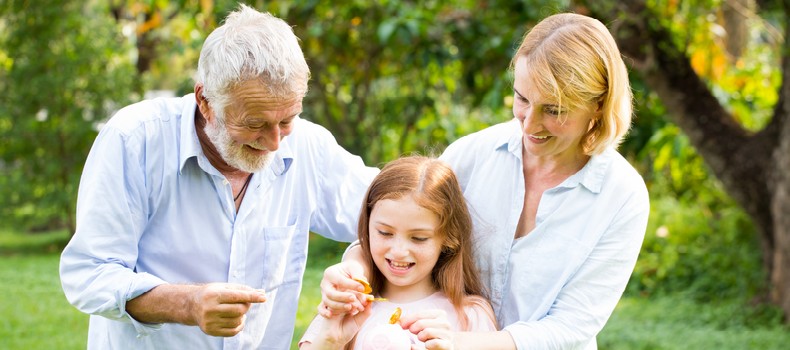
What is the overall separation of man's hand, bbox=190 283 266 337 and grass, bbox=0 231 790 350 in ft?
12.9

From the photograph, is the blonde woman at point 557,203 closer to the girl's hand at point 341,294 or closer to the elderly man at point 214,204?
the girl's hand at point 341,294

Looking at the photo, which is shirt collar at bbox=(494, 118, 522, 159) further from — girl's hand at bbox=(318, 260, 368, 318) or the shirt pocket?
the shirt pocket

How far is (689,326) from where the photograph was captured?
23.7 feet

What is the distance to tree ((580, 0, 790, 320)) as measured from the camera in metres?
6.59

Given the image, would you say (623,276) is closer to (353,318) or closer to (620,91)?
(620,91)

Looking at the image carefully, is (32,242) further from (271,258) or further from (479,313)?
(479,313)

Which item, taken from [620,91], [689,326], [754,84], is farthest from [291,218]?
[754,84]

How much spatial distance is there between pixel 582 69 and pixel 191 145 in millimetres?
1171

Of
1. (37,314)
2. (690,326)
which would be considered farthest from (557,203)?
(37,314)

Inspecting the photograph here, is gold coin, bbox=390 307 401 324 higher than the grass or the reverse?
higher

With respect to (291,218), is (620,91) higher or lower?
higher

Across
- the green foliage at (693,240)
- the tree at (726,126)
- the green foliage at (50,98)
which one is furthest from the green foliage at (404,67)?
the green foliage at (50,98)

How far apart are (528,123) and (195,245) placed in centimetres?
108

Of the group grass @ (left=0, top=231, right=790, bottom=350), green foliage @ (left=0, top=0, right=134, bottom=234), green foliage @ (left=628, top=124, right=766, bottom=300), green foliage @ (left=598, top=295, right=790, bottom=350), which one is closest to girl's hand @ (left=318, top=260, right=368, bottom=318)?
grass @ (left=0, top=231, right=790, bottom=350)
